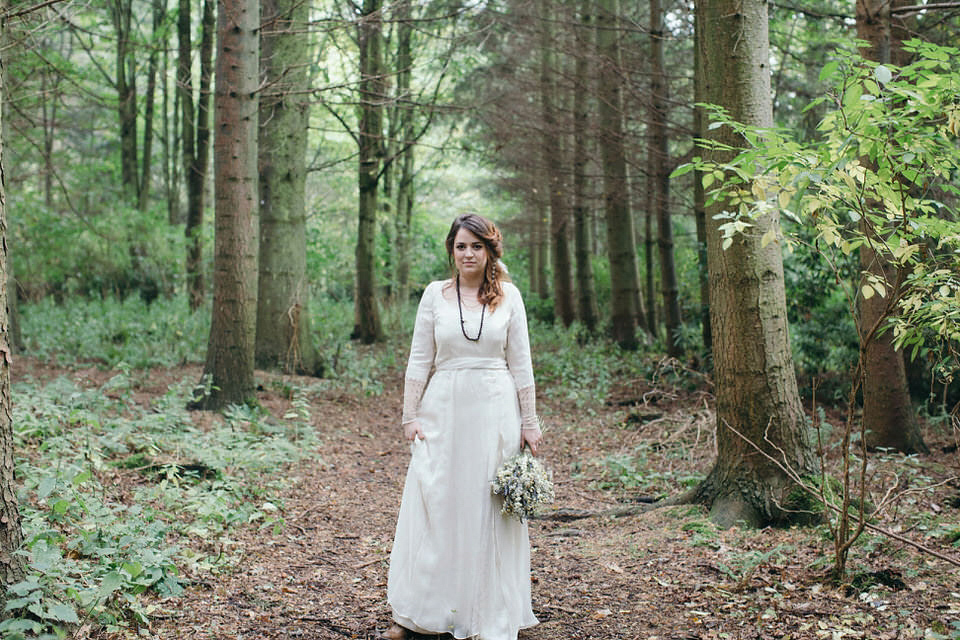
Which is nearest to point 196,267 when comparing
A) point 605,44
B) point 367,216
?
point 367,216

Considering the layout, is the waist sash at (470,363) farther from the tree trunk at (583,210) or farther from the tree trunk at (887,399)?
the tree trunk at (583,210)

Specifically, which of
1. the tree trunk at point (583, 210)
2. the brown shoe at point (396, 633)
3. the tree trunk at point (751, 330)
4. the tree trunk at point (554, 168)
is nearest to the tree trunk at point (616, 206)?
the tree trunk at point (583, 210)

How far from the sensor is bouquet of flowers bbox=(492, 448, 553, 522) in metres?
3.84

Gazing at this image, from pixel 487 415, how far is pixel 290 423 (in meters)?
4.86

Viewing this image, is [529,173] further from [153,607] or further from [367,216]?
[153,607]

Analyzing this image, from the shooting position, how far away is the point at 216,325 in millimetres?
8102


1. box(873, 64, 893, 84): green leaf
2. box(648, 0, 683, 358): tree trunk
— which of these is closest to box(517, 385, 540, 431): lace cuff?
box(873, 64, 893, 84): green leaf

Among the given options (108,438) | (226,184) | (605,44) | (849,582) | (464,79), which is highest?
→ (464,79)

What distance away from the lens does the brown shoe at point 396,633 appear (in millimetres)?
3920

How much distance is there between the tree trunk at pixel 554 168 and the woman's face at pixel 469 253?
6656 mm

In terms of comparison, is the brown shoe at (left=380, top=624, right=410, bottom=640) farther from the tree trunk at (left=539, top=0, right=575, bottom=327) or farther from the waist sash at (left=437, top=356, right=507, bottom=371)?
the tree trunk at (left=539, top=0, right=575, bottom=327)

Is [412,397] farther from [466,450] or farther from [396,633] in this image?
[396,633]

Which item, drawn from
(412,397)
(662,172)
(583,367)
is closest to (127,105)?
(583,367)

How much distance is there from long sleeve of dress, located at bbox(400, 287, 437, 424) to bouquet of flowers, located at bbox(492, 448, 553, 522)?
598mm
